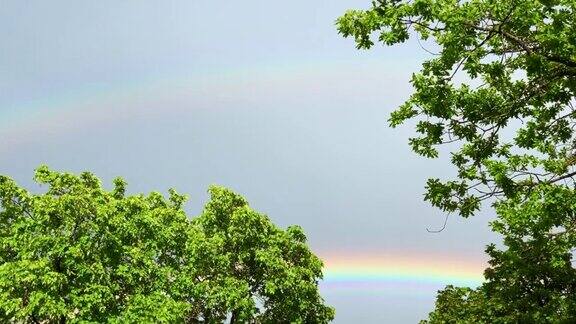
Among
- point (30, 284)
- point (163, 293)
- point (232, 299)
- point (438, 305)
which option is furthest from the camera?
point (438, 305)

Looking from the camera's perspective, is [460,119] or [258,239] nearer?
[460,119]

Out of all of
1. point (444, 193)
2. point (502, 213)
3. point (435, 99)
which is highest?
point (435, 99)

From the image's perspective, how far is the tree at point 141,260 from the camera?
24.5 meters

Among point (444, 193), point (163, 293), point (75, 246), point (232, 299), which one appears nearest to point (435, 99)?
point (444, 193)

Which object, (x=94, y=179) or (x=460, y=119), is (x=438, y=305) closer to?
(x=94, y=179)

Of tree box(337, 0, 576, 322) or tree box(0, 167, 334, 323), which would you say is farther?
tree box(0, 167, 334, 323)

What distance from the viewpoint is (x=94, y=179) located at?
1200 inches

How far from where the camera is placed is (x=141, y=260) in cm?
2762

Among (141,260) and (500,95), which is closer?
(500,95)

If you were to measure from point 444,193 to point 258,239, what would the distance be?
2171 centimetres

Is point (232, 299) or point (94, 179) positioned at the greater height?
point (94, 179)

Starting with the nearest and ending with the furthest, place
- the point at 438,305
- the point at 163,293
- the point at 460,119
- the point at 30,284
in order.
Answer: the point at 460,119 < the point at 30,284 < the point at 163,293 < the point at 438,305

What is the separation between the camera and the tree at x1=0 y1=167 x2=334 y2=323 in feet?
80.5

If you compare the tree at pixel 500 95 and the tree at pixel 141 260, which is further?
the tree at pixel 141 260
